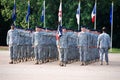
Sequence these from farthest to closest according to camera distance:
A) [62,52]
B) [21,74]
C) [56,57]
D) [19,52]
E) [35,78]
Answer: [56,57], [19,52], [62,52], [21,74], [35,78]

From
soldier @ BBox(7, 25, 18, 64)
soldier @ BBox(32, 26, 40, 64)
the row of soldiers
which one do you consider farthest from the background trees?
soldier @ BBox(32, 26, 40, 64)

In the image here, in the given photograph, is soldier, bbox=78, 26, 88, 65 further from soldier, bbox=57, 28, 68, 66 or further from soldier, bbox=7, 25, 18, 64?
soldier, bbox=7, 25, 18, 64

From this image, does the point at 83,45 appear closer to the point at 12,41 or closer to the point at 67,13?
the point at 12,41

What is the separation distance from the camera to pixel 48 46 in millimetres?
27969

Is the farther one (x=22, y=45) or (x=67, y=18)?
(x=67, y=18)

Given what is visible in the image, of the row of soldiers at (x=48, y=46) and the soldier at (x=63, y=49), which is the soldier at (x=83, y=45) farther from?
the soldier at (x=63, y=49)

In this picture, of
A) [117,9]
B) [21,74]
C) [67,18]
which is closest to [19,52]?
[21,74]

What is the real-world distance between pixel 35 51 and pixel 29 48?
7.57ft

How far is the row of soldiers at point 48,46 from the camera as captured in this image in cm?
2603

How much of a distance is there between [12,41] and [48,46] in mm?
2387

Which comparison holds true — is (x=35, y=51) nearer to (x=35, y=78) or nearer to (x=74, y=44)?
(x=74, y=44)

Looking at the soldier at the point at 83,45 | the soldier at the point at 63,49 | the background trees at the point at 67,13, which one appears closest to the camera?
the soldier at the point at 63,49

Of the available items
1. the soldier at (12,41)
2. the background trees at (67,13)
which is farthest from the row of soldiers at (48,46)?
the background trees at (67,13)

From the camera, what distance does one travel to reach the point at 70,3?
55938 mm
